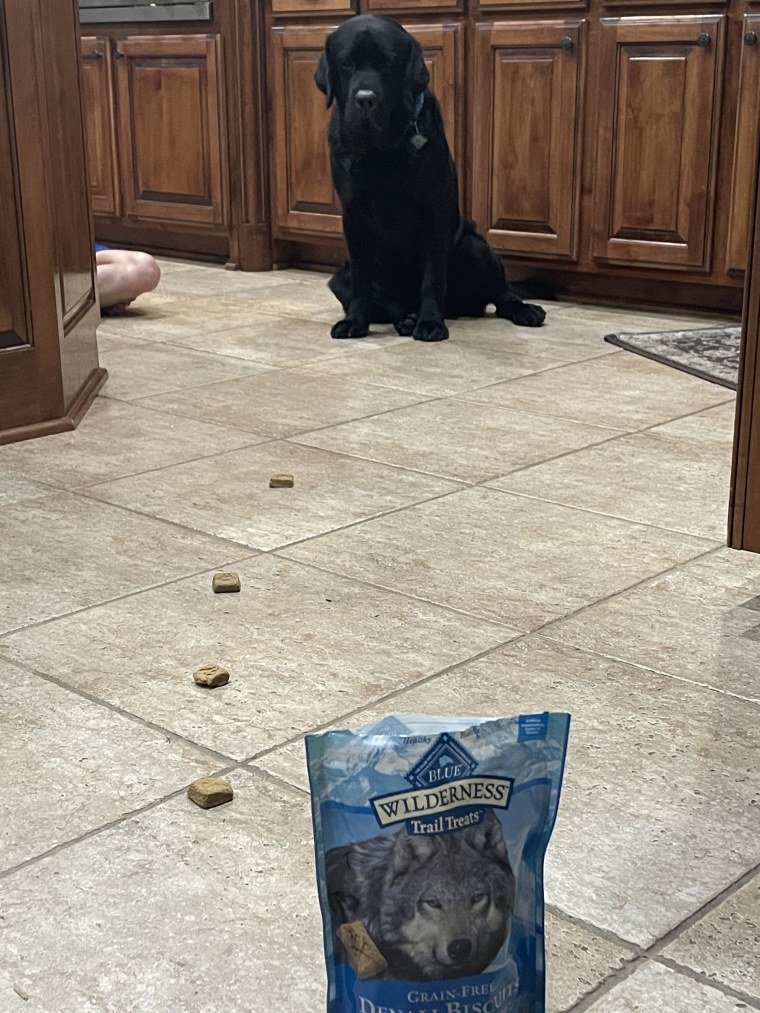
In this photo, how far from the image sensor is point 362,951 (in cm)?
75

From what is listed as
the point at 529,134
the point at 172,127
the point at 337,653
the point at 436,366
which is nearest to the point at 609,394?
the point at 436,366

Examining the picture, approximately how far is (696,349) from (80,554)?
1961mm

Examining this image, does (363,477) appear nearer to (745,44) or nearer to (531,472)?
(531,472)

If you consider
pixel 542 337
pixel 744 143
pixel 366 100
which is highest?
pixel 366 100

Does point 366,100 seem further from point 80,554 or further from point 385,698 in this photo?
point 385,698

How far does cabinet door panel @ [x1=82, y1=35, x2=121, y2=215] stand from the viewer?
492 cm

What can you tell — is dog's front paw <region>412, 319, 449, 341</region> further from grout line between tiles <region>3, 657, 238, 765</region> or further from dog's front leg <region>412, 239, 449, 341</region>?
grout line between tiles <region>3, 657, 238, 765</region>

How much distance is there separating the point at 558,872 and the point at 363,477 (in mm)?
1254

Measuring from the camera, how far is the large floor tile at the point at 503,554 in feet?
5.77

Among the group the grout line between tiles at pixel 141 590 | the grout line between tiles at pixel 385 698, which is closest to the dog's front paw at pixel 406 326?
the grout line between tiles at pixel 141 590

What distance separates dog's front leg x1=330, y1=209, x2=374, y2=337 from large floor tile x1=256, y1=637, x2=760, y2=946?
6.75 ft

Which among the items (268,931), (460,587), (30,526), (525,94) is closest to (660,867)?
(268,931)

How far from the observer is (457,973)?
0.74m

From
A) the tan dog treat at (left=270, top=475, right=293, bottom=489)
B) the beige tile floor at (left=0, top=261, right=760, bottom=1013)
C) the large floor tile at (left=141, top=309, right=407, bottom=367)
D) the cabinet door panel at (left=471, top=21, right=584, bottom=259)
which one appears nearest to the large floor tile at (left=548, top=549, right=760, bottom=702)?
the beige tile floor at (left=0, top=261, right=760, bottom=1013)
